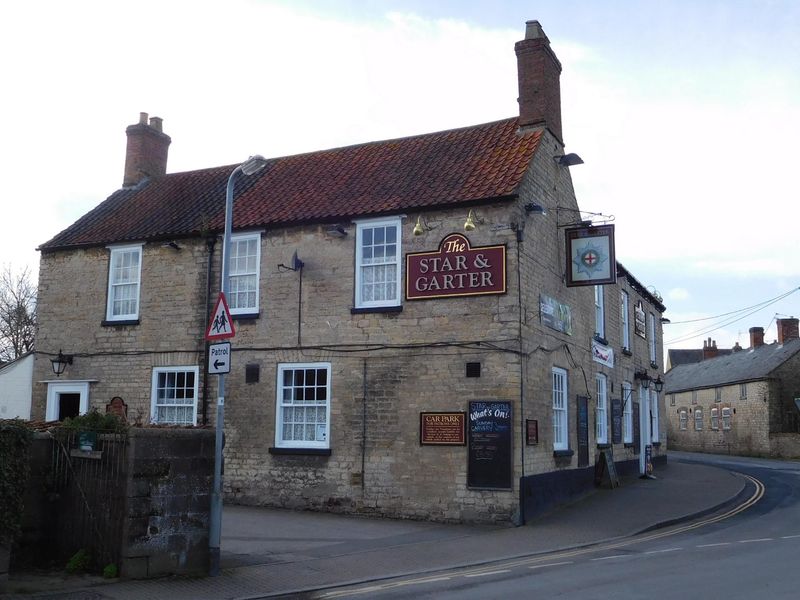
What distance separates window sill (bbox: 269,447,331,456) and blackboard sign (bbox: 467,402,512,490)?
3.26 meters

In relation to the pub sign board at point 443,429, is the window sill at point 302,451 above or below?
below

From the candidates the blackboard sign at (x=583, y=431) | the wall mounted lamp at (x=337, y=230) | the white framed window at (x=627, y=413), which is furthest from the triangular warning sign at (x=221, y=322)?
the white framed window at (x=627, y=413)

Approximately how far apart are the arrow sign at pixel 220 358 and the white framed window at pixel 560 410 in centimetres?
910

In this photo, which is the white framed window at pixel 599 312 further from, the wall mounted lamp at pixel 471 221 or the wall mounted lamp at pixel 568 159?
the wall mounted lamp at pixel 471 221

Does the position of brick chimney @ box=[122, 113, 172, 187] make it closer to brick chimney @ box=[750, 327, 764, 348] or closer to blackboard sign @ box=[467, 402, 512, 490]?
blackboard sign @ box=[467, 402, 512, 490]

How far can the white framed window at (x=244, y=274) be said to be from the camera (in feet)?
61.4

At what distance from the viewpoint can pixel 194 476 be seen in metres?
10.4

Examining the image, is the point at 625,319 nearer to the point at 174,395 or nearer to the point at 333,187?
the point at 333,187

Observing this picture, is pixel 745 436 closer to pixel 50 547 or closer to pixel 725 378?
pixel 725 378

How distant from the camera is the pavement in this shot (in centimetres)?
950

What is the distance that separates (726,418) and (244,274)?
39092mm

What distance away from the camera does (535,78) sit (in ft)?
61.5

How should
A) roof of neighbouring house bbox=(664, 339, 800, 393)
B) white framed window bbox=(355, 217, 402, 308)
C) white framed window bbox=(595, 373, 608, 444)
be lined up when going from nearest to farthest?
1. white framed window bbox=(355, 217, 402, 308)
2. white framed window bbox=(595, 373, 608, 444)
3. roof of neighbouring house bbox=(664, 339, 800, 393)

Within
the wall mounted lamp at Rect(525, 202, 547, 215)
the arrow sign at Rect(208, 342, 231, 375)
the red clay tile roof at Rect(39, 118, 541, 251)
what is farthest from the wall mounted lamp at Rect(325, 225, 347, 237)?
the arrow sign at Rect(208, 342, 231, 375)
